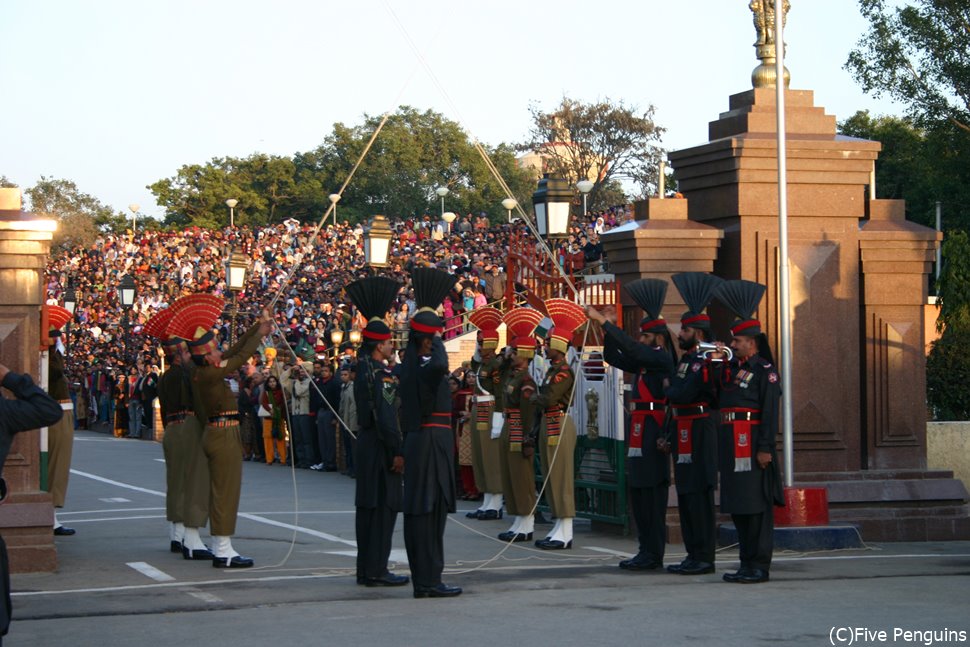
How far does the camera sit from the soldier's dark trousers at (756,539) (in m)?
10.7

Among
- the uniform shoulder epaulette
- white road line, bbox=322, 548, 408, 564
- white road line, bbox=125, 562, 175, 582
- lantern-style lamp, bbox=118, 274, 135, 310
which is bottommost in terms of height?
white road line, bbox=125, 562, 175, 582

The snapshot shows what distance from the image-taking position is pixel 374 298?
1097 cm

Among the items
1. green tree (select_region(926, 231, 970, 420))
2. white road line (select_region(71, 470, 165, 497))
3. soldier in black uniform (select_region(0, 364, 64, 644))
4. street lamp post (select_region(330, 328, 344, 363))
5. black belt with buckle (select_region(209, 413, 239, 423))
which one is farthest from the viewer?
street lamp post (select_region(330, 328, 344, 363))

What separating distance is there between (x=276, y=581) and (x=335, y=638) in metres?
2.61

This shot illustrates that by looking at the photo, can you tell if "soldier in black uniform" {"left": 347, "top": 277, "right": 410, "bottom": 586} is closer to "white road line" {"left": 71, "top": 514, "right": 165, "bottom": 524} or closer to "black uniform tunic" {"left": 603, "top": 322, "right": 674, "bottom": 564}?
"black uniform tunic" {"left": 603, "top": 322, "right": 674, "bottom": 564}

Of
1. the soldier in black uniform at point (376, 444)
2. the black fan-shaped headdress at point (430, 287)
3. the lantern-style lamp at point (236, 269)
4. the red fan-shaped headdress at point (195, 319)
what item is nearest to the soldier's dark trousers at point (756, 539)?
the soldier in black uniform at point (376, 444)

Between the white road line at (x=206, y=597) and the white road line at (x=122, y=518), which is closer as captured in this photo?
the white road line at (x=206, y=597)

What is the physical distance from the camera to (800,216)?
548 inches

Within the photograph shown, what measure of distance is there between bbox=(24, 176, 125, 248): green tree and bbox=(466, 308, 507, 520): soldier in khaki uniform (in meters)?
55.7

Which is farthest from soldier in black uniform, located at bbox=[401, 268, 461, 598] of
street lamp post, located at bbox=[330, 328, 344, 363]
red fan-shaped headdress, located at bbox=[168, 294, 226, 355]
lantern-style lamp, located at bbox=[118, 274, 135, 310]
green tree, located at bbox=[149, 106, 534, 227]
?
green tree, located at bbox=[149, 106, 534, 227]

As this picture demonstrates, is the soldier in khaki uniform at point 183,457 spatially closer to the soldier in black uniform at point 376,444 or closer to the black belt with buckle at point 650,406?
the soldier in black uniform at point 376,444

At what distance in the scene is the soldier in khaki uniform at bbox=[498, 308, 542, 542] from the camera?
14000 millimetres

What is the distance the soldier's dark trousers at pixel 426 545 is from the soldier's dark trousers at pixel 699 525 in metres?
2.02

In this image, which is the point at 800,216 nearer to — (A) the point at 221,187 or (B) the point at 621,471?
(B) the point at 621,471
